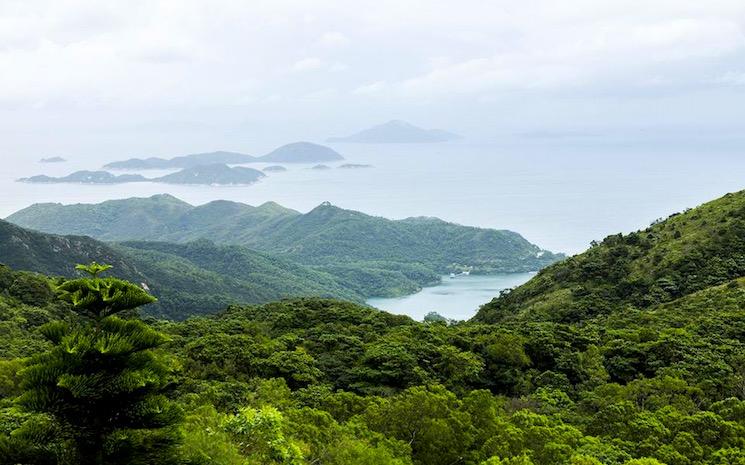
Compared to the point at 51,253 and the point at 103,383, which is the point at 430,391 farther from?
the point at 51,253

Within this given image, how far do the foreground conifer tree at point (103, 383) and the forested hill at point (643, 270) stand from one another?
48834mm

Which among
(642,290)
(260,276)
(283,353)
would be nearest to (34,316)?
(283,353)

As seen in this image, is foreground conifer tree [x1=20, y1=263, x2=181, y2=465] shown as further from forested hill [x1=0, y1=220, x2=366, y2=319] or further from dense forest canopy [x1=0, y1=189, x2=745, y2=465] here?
forested hill [x1=0, y1=220, x2=366, y2=319]

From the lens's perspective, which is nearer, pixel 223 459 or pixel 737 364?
pixel 223 459

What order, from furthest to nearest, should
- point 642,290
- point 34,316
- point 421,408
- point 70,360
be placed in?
point 642,290, point 34,316, point 421,408, point 70,360

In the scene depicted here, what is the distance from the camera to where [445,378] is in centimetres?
3222

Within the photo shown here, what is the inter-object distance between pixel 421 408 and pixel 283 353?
15.1 metres

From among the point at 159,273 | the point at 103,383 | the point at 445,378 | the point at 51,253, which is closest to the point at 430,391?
the point at 445,378

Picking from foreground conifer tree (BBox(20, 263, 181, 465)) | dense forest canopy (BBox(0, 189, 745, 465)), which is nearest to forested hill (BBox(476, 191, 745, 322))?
dense forest canopy (BBox(0, 189, 745, 465))

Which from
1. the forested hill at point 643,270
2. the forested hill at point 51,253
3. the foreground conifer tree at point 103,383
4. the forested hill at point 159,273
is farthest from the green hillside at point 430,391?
the forested hill at point 51,253

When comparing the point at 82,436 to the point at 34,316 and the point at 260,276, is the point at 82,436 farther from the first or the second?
the point at 260,276

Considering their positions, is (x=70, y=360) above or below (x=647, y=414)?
above

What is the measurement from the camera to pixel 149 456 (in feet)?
40.8

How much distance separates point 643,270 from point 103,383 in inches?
2452
